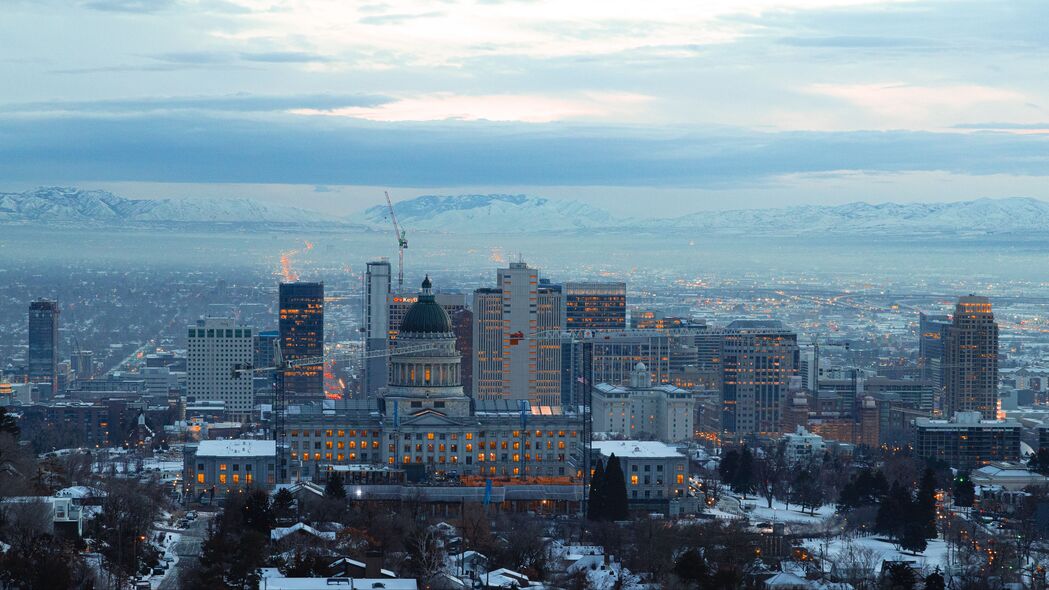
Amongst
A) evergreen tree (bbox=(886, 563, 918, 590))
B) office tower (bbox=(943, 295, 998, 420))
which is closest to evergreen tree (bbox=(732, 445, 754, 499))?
evergreen tree (bbox=(886, 563, 918, 590))

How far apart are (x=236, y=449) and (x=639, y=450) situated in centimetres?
1989

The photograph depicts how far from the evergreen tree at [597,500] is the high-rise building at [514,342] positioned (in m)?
73.0

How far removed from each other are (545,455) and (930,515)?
25.5 metres

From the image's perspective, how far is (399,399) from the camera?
12088 centimetres

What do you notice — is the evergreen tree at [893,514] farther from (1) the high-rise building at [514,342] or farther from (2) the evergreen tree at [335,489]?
(1) the high-rise building at [514,342]

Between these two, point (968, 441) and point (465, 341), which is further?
point (465, 341)

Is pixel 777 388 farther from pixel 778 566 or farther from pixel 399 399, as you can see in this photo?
pixel 778 566

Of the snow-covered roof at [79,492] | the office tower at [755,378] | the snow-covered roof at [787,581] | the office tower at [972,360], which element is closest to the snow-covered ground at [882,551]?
the snow-covered roof at [787,581]

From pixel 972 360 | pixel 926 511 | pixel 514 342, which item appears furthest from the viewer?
pixel 972 360

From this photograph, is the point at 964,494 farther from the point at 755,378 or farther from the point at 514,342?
the point at 755,378

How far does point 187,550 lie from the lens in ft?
273

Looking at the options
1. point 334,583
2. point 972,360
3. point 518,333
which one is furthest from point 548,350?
point 334,583

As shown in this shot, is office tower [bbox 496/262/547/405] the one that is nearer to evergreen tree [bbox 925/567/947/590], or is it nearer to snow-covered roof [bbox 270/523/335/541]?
snow-covered roof [bbox 270/523/335/541]

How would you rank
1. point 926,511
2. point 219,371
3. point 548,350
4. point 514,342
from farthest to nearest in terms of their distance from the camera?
point 219,371 < point 548,350 < point 514,342 < point 926,511
